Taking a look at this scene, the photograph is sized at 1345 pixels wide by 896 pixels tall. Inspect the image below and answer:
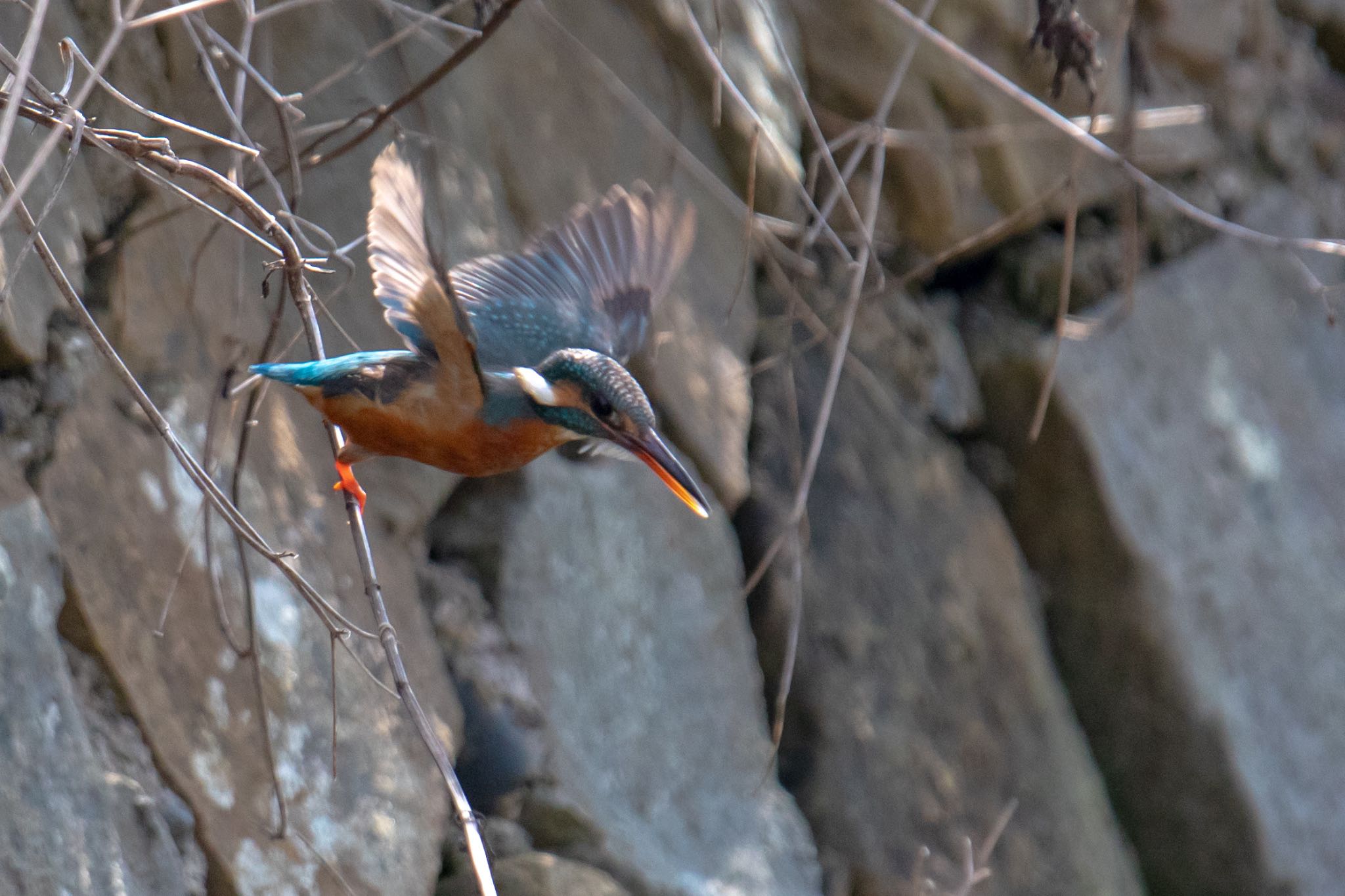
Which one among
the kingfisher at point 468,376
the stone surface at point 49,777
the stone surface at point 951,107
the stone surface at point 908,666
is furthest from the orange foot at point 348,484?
the stone surface at point 951,107

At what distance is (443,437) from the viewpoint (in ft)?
4.87

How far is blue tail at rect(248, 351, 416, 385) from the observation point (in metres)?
1.46

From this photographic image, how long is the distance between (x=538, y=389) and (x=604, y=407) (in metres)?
0.08

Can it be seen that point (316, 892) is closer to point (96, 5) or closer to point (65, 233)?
point (65, 233)

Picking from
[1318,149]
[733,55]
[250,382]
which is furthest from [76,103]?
[1318,149]

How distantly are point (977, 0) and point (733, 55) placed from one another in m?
0.59

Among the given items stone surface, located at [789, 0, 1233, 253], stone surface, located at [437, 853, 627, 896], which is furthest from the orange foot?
stone surface, located at [789, 0, 1233, 253]

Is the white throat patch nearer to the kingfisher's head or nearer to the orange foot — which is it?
the kingfisher's head

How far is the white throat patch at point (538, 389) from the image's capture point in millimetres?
1508

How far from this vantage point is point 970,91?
2600mm

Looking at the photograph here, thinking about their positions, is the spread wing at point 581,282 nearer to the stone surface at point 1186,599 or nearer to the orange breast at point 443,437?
the orange breast at point 443,437

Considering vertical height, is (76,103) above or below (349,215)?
above

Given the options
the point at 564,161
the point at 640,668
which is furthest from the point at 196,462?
the point at 564,161

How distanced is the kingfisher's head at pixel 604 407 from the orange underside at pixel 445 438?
0.03 metres
